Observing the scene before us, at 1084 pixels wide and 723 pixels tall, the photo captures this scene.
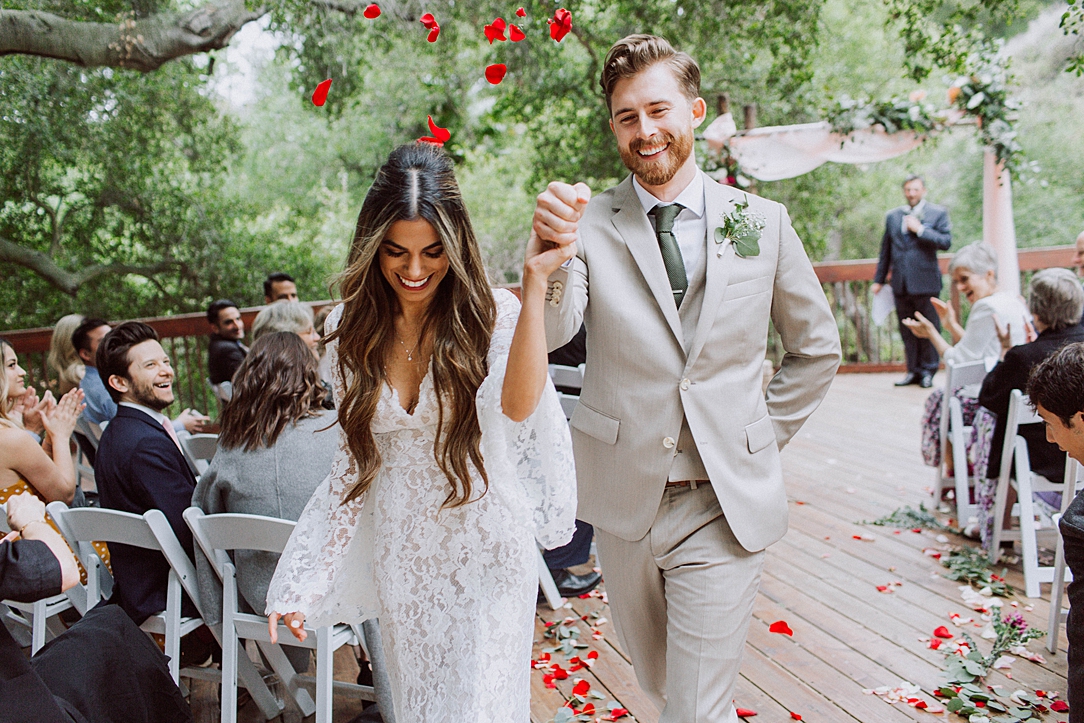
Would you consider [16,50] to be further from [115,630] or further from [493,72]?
[115,630]

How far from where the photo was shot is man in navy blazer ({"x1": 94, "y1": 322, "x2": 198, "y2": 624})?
2658 millimetres

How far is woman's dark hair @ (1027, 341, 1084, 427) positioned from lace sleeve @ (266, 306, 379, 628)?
187 centimetres

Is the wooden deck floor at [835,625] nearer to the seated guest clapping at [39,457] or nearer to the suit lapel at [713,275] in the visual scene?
the seated guest clapping at [39,457]

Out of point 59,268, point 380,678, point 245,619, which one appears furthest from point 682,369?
point 59,268

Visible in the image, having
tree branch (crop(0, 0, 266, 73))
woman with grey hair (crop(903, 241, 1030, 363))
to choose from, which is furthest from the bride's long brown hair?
tree branch (crop(0, 0, 266, 73))

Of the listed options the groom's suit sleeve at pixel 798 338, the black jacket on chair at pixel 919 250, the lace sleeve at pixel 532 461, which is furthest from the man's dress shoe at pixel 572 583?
the black jacket on chair at pixel 919 250

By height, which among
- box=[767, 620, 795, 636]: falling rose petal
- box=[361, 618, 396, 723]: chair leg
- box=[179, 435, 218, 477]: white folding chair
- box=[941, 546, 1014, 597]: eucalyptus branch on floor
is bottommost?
box=[941, 546, 1014, 597]: eucalyptus branch on floor

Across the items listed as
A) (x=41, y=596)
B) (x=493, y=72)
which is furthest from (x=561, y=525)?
(x=493, y=72)

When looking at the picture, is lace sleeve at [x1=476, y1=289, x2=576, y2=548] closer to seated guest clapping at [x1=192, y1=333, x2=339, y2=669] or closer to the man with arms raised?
seated guest clapping at [x1=192, y1=333, x2=339, y2=669]

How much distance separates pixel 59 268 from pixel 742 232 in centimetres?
721

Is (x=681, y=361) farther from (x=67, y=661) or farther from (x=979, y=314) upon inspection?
(x=979, y=314)

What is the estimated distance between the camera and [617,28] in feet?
27.1

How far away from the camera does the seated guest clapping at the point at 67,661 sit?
1.66 meters

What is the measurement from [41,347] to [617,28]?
6012mm
